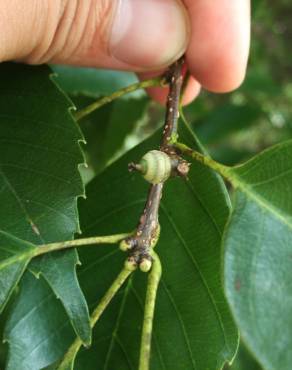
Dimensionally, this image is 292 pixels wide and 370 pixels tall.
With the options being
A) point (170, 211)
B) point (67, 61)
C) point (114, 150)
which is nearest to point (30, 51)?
point (67, 61)

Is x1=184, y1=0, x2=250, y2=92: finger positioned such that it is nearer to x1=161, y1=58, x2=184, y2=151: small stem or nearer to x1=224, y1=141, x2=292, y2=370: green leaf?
x1=161, y1=58, x2=184, y2=151: small stem

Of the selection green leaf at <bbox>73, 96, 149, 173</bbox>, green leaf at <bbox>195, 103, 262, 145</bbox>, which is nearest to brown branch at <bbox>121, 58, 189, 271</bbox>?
green leaf at <bbox>73, 96, 149, 173</bbox>

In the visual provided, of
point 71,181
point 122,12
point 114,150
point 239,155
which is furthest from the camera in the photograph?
point 239,155

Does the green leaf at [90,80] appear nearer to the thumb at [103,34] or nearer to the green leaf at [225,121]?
the thumb at [103,34]

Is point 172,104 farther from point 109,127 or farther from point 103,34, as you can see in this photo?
point 109,127

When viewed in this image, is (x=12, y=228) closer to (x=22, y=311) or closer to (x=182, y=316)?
(x=22, y=311)

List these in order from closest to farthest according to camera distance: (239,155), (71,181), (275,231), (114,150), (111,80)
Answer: (275,231) < (71,181) < (111,80) < (114,150) < (239,155)
